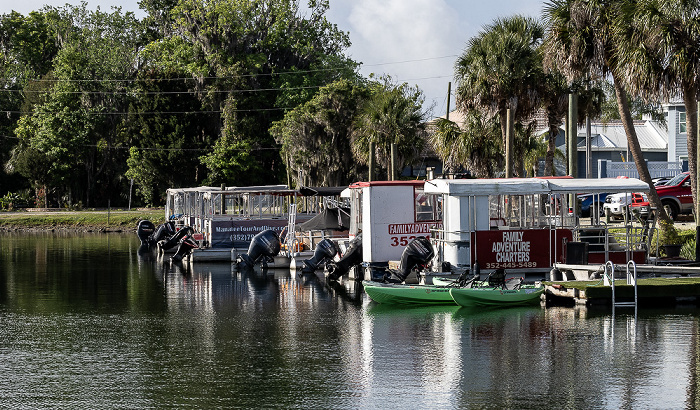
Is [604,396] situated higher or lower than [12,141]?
lower

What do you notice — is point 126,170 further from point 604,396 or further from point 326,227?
point 604,396

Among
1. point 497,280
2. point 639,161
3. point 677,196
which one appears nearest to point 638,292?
point 497,280

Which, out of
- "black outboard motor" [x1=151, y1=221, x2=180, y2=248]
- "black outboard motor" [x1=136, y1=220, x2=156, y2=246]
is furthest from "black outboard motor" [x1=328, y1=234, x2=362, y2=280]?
"black outboard motor" [x1=136, y1=220, x2=156, y2=246]

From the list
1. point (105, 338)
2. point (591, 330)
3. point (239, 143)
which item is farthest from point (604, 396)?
point (239, 143)

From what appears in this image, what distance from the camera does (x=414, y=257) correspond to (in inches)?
1018

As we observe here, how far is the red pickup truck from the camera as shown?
129 ft

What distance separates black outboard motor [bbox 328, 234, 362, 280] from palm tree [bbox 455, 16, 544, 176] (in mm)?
10425

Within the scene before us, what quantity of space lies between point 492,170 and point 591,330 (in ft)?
71.2

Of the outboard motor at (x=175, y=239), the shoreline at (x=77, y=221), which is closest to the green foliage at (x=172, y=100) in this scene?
the shoreline at (x=77, y=221)

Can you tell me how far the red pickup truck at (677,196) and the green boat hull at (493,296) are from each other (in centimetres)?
1857

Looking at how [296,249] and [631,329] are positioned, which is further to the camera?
[296,249]

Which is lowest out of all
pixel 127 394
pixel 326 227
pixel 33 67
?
pixel 127 394

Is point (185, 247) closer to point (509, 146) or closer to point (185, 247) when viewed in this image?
point (185, 247)

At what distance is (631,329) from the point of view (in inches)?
774
